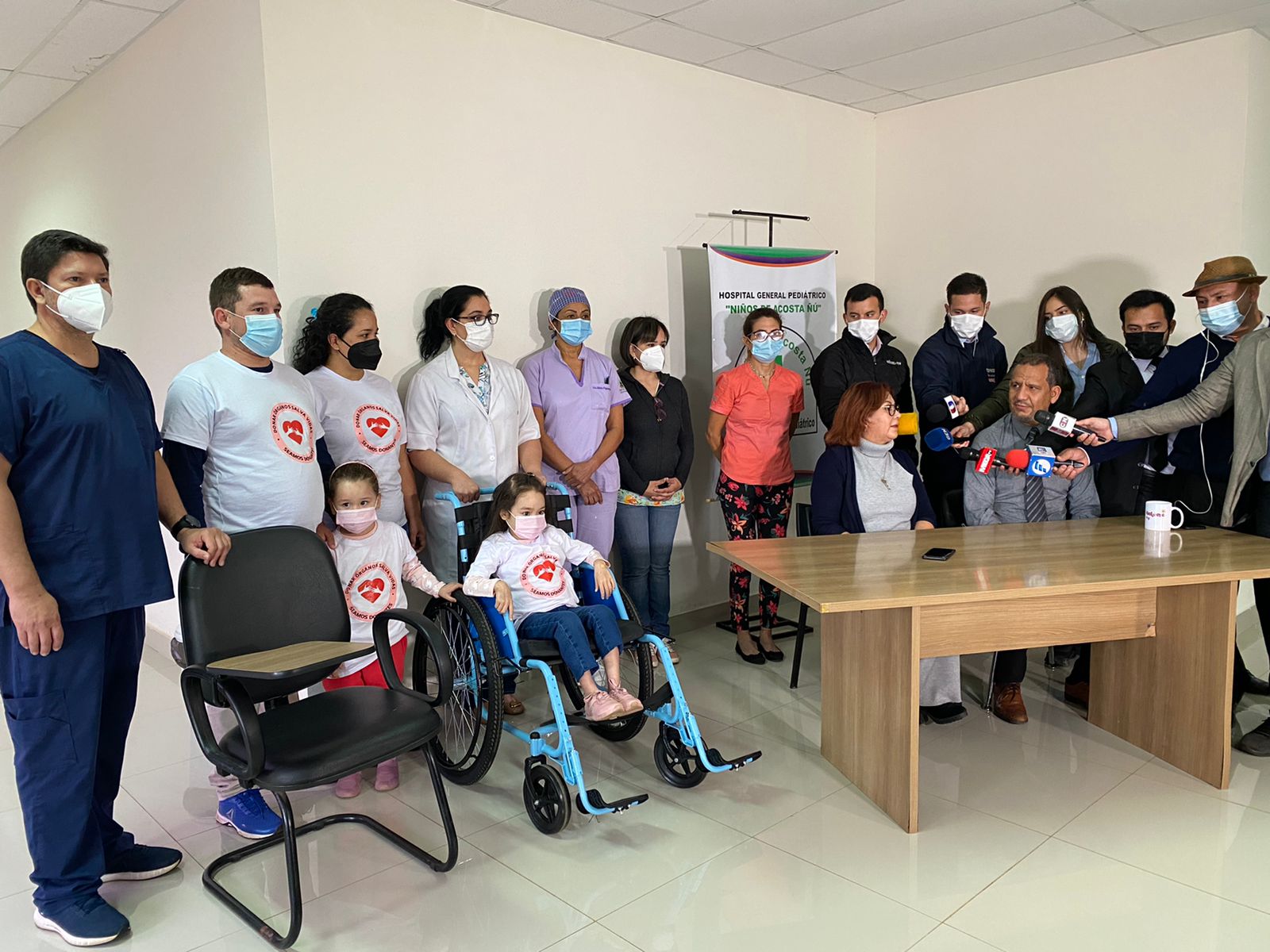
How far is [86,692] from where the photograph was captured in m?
2.41

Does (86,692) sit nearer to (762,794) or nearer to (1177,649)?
(762,794)

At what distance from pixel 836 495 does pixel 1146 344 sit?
64.4 inches

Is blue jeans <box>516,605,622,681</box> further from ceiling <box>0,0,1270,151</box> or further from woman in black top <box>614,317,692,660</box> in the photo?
ceiling <box>0,0,1270,151</box>

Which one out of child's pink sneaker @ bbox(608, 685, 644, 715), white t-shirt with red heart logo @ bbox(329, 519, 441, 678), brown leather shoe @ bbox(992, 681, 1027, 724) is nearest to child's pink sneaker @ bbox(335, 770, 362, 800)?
white t-shirt with red heart logo @ bbox(329, 519, 441, 678)

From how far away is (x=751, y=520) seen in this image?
461 centimetres

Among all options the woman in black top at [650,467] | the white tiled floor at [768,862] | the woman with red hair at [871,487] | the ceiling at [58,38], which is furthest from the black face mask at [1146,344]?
the ceiling at [58,38]

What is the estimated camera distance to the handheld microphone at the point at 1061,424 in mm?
3645

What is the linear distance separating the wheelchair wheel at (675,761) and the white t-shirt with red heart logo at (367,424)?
126cm

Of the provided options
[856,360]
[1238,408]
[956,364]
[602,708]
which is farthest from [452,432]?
[1238,408]

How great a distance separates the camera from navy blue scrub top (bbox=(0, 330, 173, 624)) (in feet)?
7.51

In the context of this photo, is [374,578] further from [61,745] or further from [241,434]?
[61,745]

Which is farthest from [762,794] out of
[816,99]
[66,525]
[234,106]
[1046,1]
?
[816,99]

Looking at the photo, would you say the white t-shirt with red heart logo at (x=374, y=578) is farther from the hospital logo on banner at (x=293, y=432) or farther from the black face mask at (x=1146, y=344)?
the black face mask at (x=1146, y=344)

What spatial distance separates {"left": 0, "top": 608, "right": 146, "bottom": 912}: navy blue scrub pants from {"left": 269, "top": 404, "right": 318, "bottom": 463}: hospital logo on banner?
70 centimetres
